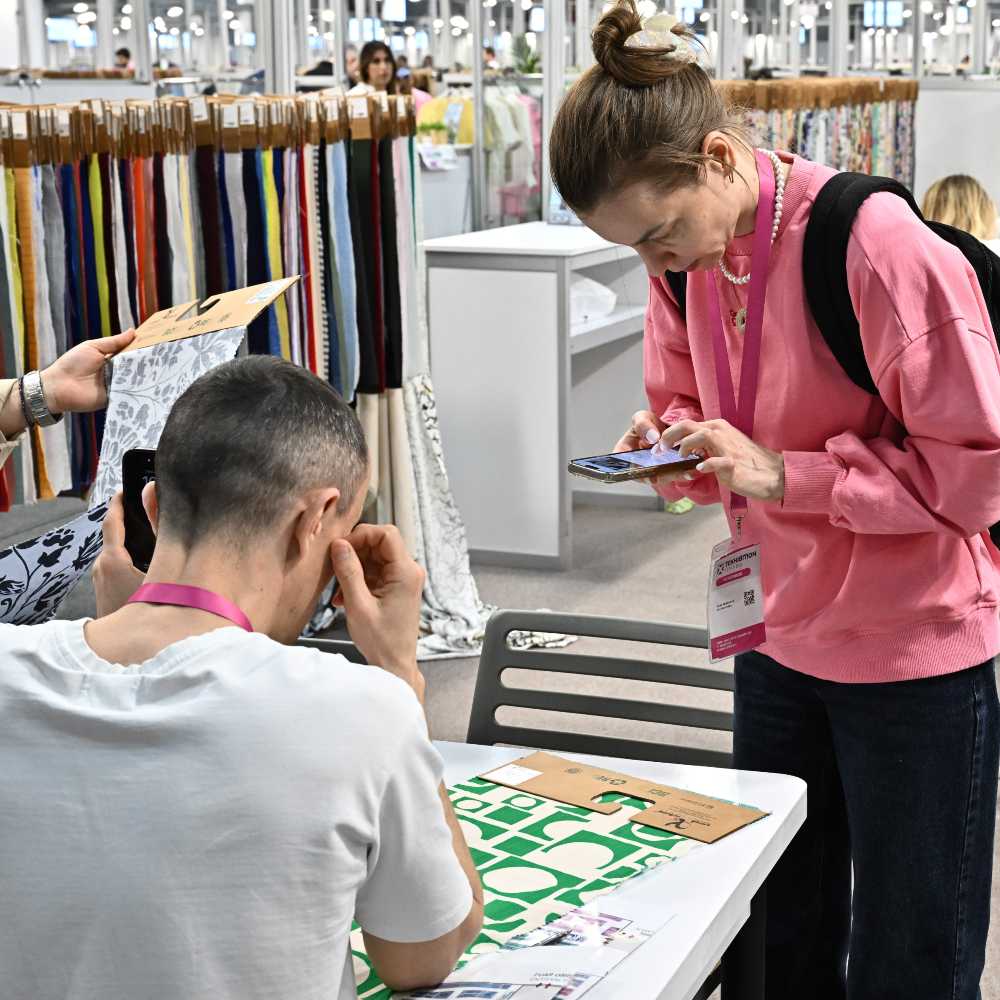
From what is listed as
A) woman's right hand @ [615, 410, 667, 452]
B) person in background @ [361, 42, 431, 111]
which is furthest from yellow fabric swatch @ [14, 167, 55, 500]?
person in background @ [361, 42, 431, 111]

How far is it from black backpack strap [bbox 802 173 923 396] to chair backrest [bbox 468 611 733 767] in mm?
498

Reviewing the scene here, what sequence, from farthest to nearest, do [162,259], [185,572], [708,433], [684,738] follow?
[684,738]
[162,259]
[708,433]
[185,572]

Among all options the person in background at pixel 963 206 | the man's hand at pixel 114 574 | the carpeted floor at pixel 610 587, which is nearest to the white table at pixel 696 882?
the man's hand at pixel 114 574

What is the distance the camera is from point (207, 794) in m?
0.99

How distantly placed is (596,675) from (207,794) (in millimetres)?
1158

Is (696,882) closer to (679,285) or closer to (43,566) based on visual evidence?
(679,285)

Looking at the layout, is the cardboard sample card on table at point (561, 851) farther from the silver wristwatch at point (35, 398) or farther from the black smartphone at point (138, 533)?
the silver wristwatch at point (35, 398)

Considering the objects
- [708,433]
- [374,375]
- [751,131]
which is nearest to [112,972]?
[708,433]

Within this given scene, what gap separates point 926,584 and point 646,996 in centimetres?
71

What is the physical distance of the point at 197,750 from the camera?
1.00 meters

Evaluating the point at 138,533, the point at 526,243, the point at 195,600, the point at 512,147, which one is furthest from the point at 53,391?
the point at 512,147

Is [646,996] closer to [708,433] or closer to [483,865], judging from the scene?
[483,865]

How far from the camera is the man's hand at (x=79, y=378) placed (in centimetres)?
221

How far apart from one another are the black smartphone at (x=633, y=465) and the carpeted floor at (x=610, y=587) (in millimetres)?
1389
